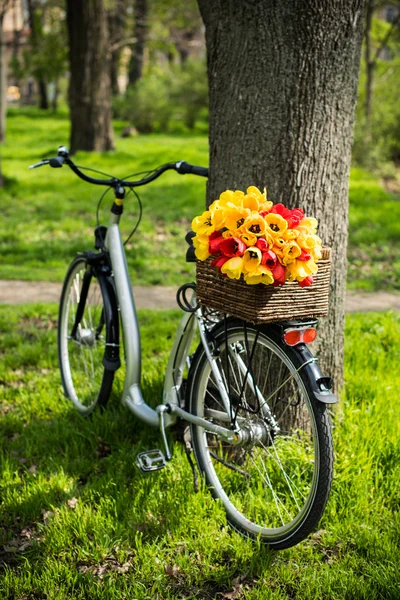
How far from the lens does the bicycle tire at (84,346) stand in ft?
12.7

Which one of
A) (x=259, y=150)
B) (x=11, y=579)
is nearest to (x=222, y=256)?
(x=259, y=150)

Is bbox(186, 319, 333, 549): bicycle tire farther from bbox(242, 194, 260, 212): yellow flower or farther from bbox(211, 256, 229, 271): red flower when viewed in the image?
bbox(242, 194, 260, 212): yellow flower

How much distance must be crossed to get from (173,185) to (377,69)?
9.79 metres

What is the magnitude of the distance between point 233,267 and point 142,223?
7584 mm

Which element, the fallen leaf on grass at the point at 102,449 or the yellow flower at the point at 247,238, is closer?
the yellow flower at the point at 247,238

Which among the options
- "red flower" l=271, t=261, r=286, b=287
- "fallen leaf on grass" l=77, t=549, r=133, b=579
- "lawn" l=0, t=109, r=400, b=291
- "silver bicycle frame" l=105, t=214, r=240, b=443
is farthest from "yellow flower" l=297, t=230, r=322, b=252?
"lawn" l=0, t=109, r=400, b=291

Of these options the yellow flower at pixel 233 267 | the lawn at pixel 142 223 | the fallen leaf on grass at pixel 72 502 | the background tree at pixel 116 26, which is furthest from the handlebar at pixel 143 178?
the background tree at pixel 116 26

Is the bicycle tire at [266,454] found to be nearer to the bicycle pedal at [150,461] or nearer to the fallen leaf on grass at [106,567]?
the bicycle pedal at [150,461]

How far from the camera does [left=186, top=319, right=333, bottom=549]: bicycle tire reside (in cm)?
253

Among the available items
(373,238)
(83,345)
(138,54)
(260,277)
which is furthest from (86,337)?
(138,54)

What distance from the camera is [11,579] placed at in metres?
2.64

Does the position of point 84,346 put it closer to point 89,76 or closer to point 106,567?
point 106,567

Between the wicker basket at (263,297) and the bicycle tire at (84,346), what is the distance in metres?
1.12

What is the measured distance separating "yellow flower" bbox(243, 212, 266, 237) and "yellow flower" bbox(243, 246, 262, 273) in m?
0.06
